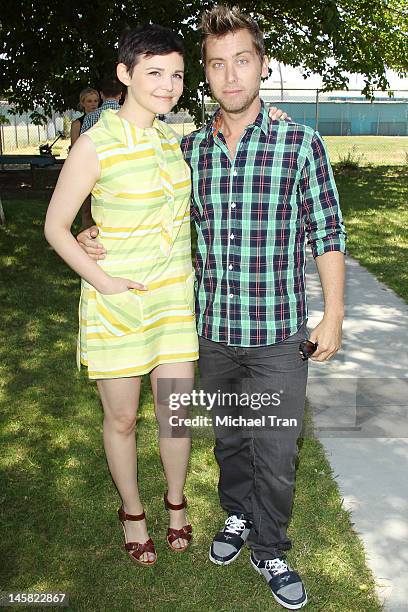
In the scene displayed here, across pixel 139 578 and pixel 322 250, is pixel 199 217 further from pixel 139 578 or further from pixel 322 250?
pixel 139 578

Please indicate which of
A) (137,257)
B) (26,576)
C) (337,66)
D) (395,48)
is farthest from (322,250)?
(395,48)

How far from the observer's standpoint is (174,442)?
325 cm

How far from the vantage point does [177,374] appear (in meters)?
3.06

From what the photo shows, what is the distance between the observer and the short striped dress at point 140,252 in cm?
275

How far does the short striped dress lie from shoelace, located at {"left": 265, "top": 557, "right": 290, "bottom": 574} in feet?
3.06

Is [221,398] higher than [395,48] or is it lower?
lower

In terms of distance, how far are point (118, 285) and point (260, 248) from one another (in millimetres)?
550

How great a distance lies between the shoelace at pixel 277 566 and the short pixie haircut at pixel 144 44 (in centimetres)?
205

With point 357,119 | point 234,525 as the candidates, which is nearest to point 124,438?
point 234,525

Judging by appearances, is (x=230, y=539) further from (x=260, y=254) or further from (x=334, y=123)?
(x=334, y=123)

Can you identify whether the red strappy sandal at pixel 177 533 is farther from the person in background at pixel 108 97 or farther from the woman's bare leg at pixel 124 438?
the person in background at pixel 108 97

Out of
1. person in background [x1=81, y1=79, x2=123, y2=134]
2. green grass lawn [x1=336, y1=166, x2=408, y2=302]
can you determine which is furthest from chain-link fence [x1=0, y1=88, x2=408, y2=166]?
person in background [x1=81, y1=79, x2=123, y2=134]

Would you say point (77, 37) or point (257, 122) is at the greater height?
point (77, 37)

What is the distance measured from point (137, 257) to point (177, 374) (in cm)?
53
